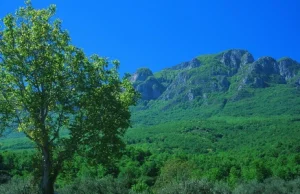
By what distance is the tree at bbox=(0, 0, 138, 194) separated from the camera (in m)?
18.8

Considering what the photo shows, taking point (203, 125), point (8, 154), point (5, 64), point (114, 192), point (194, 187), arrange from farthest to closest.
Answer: point (203, 125), point (8, 154), point (114, 192), point (194, 187), point (5, 64)

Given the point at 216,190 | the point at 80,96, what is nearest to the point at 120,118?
the point at 80,96

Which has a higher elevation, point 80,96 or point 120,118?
point 80,96

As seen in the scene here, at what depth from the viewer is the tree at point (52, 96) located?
1884 centimetres

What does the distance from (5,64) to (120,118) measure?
6.19 meters

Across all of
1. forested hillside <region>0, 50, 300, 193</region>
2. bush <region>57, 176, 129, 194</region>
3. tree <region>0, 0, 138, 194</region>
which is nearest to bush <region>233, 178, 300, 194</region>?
forested hillside <region>0, 50, 300, 193</region>

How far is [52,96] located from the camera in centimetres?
1877

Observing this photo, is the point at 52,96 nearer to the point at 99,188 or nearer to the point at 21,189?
the point at 21,189

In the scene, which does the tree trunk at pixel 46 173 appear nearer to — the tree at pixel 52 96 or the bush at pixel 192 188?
the tree at pixel 52 96

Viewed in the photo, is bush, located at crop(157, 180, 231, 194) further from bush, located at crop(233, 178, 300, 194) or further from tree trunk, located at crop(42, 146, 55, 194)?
bush, located at crop(233, 178, 300, 194)

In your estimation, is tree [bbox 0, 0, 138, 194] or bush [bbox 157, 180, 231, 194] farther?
bush [bbox 157, 180, 231, 194]

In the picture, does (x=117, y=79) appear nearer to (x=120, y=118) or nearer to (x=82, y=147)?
(x=120, y=118)

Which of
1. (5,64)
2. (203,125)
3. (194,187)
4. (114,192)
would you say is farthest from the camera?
(203,125)

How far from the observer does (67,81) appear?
1939 cm
